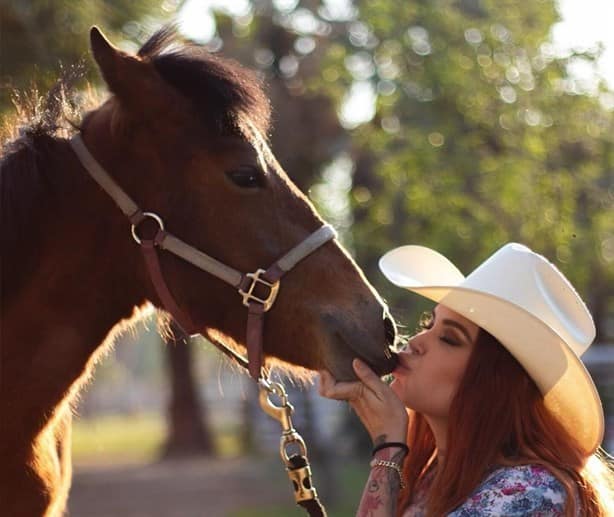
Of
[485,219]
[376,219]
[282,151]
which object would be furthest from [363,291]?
[282,151]

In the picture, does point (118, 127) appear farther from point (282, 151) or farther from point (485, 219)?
point (282, 151)

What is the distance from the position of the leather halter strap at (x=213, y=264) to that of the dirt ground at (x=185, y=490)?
8204mm

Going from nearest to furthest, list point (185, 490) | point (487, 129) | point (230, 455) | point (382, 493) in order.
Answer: point (382, 493) < point (487, 129) < point (185, 490) < point (230, 455)

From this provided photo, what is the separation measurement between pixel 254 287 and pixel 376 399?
1.46ft

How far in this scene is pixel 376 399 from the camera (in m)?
2.81

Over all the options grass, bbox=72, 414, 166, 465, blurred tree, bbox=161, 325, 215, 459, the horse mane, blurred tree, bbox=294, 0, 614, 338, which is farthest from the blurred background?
grass, bbox=72, 414, 166, 465

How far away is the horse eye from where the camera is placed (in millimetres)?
2910

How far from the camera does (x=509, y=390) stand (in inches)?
113

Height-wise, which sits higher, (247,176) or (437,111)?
(437,111)

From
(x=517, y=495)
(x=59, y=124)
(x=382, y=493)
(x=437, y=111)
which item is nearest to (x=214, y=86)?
(x=59, y=124)

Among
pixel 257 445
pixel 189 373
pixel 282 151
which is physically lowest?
pixel 257 445

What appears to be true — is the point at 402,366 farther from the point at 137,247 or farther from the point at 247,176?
the point at 137,247

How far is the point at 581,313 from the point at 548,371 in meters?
0.21

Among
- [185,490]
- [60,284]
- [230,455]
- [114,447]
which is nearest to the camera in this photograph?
[60,284]
